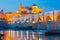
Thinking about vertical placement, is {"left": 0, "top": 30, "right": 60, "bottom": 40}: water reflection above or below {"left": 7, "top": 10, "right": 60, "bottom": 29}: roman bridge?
below

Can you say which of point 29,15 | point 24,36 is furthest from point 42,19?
point 24,36

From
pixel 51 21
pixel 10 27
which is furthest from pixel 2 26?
pixel 51 21

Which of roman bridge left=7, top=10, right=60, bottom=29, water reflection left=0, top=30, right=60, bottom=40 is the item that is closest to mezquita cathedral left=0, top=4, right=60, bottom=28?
roman bridge left=7, top=10, right=60, bottom=29

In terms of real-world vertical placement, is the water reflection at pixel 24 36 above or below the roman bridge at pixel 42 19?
below

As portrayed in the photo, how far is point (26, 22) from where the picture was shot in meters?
5.64

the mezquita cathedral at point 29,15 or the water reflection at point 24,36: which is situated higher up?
the mezquita cathedral at point 29,15

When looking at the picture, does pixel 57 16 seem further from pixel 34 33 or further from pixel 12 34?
pixel 12 34

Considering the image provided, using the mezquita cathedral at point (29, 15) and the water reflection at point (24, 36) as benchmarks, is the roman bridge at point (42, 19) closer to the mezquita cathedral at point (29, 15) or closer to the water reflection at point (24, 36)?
the mezquita cathedral at point (29, 15)

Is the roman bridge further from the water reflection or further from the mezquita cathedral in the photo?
the water reflection

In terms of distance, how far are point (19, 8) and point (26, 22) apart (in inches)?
12.6

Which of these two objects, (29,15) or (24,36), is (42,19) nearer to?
(29,15)

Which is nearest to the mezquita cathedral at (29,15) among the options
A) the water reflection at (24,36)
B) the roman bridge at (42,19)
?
the roman bridge at (42,19)

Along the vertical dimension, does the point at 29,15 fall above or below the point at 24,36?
above

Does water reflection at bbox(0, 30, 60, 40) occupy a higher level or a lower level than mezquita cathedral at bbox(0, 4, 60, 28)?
lower
